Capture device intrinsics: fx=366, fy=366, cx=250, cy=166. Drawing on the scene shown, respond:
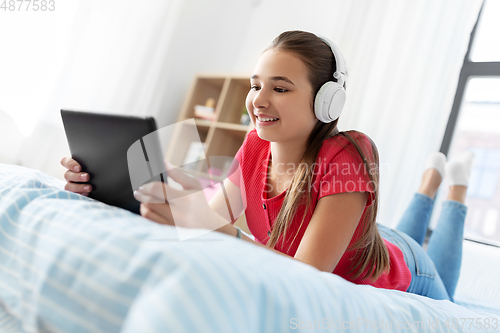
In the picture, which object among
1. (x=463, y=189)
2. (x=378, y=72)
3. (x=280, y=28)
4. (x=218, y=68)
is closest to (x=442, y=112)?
(x=378, y=72)

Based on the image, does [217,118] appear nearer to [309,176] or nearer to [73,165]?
[309,176]

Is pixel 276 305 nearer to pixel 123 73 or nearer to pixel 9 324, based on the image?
pixel 9 324

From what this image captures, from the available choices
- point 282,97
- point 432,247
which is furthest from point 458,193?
point 282,97

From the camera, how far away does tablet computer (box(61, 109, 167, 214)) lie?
57 centimetres

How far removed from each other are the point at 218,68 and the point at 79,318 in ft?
9.78

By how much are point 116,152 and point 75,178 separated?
0.60 ft

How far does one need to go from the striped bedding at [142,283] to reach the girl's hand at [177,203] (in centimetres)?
5

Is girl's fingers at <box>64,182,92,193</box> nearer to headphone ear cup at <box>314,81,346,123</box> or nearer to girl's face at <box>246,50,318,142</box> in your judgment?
girl's face at <box>246,50,318,142</box>

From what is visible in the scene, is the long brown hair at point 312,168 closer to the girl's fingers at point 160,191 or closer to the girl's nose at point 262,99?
the girl's nose at point 262,99

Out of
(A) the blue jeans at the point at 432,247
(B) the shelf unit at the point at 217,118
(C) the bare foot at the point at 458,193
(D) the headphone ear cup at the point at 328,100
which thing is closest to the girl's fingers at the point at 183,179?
(D) the headphone ear cup at the point at 328,100

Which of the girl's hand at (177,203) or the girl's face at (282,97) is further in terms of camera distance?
the girl's face at (282,97)

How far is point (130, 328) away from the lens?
319 millimetres

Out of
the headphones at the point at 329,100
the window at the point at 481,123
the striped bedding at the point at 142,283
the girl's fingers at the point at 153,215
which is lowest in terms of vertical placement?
the striped bedding at the point at 142,283

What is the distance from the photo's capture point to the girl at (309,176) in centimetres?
83
